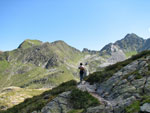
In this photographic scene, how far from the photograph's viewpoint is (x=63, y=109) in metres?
17.3

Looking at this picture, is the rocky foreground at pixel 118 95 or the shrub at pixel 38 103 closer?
the rocky foreground at pixel 118 95

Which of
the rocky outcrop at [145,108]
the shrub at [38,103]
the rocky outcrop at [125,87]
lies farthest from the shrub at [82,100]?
the rocky outcrop at [145,108]

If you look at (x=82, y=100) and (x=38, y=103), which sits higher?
(x=82, y=100)

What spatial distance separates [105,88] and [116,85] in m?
2.15

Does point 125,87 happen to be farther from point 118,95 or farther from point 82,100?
point 82,100

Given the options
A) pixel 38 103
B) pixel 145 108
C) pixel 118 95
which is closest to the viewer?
pixel 145 108

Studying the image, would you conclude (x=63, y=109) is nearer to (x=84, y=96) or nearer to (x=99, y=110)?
(x=84, y=96)

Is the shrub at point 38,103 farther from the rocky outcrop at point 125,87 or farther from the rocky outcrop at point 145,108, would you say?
the rocky outcrop at point 145,108

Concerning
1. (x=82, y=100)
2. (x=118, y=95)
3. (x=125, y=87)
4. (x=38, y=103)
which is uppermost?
(x=125, y=87)

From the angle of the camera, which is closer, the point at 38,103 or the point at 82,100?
the point at 82,100

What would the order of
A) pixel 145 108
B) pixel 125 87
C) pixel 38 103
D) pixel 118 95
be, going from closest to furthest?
1. pixel 145 108
2. pixel 118 95
3. pixel 125 87
4. pixel 38 103

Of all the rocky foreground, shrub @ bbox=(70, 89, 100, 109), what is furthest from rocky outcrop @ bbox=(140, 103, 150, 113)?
shrub @ bbox=(70, 89, 100, 109)

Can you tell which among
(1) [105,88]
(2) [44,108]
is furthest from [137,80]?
(2) [44,108]

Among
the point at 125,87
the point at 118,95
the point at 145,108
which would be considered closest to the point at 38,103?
the point at 118,95
